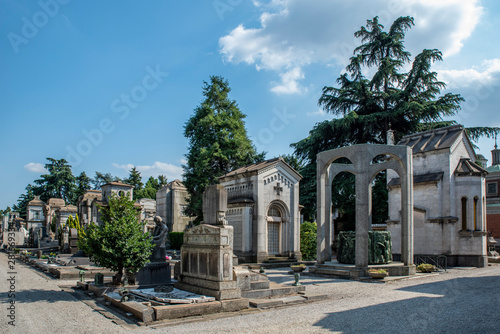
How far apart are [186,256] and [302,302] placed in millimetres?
3598

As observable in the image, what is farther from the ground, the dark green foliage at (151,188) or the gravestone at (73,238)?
the dark green foliage at (151,188)

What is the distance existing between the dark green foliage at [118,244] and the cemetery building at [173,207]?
3385 centimetres

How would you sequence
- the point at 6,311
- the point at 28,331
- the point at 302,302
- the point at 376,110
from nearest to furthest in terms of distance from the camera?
the point at 28,331, the point at 6,311, the point at 302,302, the point at 376,110

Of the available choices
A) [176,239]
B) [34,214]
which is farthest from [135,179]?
[176,239]

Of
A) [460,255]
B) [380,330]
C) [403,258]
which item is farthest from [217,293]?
[460,255]

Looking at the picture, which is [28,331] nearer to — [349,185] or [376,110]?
[349,185]

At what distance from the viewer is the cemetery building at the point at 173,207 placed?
45.8 meters

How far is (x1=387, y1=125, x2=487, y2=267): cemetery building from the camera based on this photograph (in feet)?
69.8

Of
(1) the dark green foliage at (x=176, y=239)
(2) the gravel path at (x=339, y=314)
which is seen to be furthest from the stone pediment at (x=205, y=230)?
(1) the dark green foliage at (x=176, y=239)

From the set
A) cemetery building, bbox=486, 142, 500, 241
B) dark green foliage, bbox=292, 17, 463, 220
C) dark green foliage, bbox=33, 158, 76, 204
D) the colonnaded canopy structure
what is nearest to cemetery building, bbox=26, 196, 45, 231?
dark green foliage, bbox=33, 158, 76, 204

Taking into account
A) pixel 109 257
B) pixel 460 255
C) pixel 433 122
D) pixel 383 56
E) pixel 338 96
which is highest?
pixel 383 56

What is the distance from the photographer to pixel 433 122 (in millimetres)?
29891

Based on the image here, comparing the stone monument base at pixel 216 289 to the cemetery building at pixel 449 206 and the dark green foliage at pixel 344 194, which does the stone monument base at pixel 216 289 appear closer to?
the cemetery building at pixel 449 206

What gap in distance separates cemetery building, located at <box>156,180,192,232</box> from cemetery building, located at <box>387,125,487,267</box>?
28.3 meters
